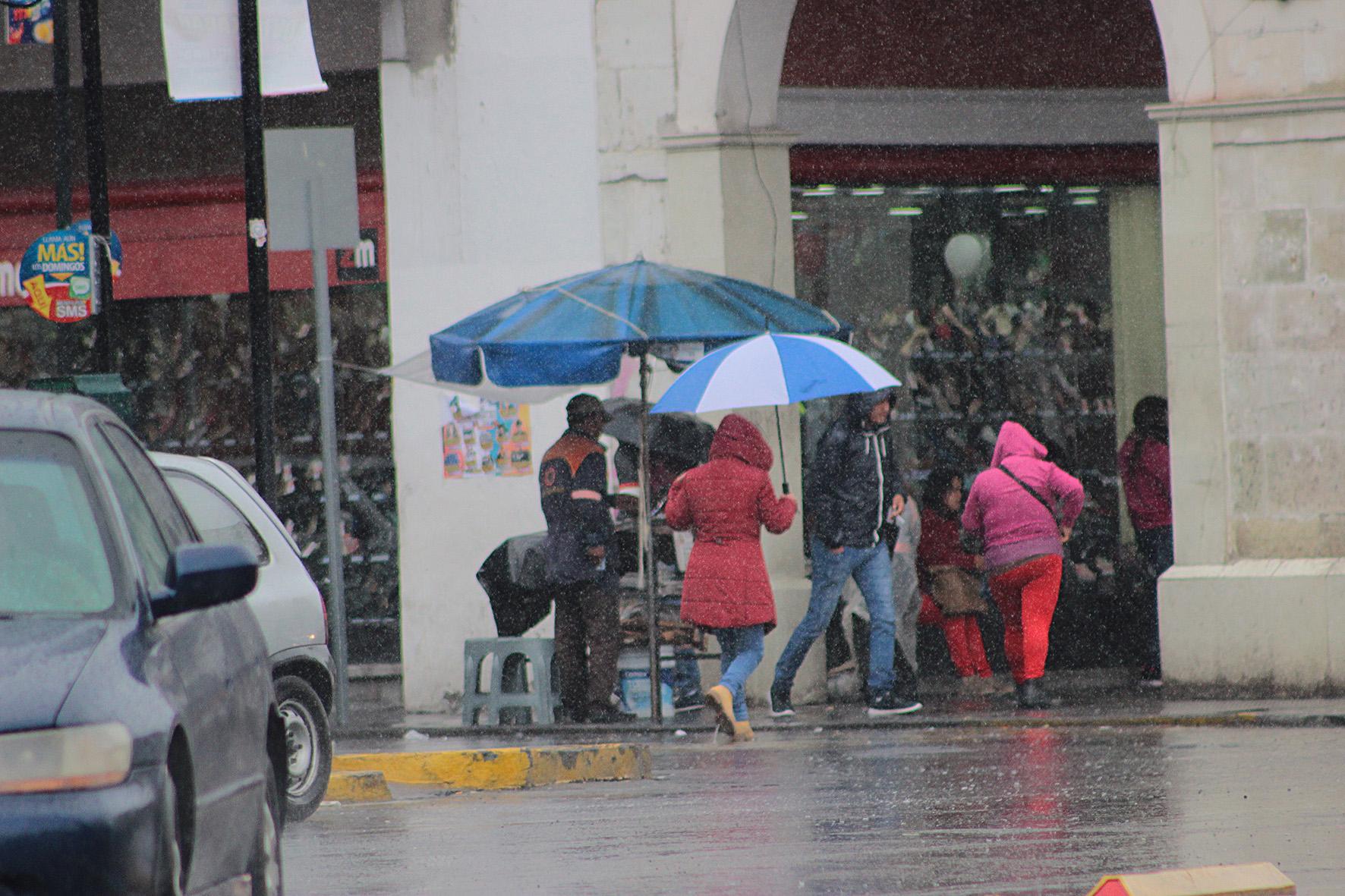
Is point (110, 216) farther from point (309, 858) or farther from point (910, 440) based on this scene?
point (309, 858)

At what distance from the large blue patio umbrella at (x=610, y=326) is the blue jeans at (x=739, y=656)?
0.66m

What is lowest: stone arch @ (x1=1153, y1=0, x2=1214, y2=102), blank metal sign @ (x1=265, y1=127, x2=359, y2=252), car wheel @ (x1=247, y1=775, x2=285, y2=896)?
car wheel @ (x1=247, y1=775, x2=285, y2=896)

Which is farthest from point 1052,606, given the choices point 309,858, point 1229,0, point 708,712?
point 309,858

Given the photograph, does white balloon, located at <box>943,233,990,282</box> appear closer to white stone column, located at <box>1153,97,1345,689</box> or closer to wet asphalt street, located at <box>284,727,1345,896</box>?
white stone column, located at <box>1153,97,1345,689</box>

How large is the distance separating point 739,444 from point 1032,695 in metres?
→ 2.33

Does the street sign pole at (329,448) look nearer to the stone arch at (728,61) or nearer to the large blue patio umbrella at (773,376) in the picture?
the large blue patio umbrella at (773,376)

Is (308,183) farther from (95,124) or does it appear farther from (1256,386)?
(1256,386)

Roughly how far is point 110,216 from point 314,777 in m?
8.94

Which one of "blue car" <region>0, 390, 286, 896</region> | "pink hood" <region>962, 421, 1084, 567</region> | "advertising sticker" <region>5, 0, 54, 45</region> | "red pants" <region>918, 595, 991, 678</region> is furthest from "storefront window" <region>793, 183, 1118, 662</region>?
"blue car" <region>0, 390, 286, 896</region>

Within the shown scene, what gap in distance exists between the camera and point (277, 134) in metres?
13.9

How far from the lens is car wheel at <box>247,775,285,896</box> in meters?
6.10

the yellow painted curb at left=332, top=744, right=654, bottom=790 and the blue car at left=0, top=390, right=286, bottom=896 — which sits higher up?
the blue car at left=0, top=390, right=286, bottom=896

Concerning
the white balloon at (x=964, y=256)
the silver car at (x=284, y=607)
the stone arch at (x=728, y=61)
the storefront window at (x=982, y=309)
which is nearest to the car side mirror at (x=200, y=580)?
the silver car at (x=284, y=607)

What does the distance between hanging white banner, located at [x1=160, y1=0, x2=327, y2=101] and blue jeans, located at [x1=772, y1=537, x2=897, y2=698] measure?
Answer: 4.07 meters
